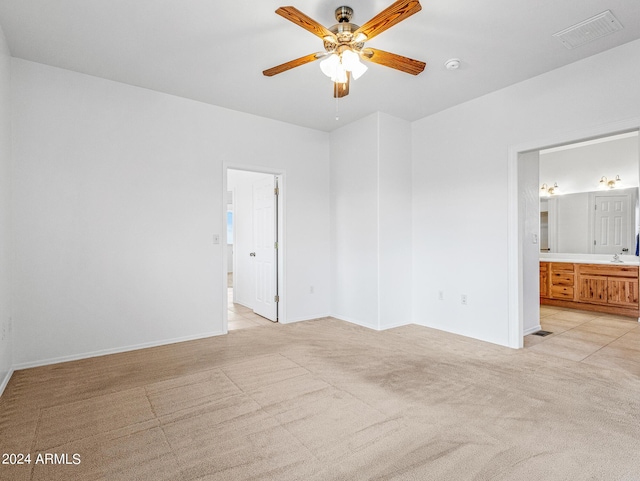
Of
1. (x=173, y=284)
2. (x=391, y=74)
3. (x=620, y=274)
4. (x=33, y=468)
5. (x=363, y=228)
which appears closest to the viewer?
(x=33, y=468)

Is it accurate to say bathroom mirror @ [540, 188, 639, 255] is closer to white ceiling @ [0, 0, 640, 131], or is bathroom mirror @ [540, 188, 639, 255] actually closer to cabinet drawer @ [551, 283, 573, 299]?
cabinet drawer @ [551, 283, 573, 299]

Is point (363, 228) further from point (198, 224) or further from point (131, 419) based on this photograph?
point (131, 419)

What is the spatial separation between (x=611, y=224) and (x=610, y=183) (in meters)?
0.67

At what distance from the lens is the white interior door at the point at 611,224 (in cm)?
552

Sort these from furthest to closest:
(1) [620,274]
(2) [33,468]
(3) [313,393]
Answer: (1) [620,274] < (3) [313,393] < (2) [33,468]

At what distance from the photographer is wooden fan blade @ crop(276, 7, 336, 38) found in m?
1.99

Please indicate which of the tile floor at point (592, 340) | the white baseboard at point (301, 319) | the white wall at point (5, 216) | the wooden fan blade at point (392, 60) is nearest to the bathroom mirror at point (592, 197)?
the tile floor at point (592, 340)

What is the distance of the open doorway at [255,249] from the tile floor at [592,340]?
10.7ft

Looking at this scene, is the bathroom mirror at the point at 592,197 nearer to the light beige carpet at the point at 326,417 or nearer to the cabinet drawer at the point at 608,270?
the cabinet drawer at the point at 608,270

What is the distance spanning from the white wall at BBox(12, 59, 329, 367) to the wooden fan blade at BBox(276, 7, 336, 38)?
233 cm

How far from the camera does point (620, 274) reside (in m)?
5.05

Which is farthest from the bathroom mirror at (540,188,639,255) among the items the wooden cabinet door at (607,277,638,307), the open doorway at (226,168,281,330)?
the open doorway at (226,168,281,330)

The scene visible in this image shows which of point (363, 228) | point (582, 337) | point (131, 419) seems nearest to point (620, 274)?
point (582, 337)

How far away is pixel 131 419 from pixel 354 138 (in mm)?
3974
